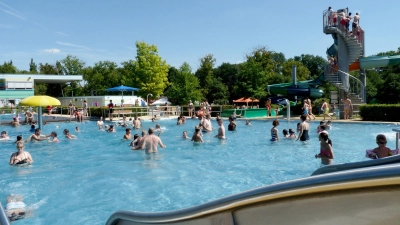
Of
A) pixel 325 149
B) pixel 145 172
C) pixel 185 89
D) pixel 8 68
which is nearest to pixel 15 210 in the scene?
pixel 145 172

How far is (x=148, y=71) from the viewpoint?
4556cm

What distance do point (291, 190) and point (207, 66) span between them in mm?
53084

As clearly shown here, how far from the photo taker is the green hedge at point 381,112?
21.9 metres

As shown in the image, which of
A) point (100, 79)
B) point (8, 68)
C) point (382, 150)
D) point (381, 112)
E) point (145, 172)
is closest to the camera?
point (382, 150)

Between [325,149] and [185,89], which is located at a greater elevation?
[185,89]

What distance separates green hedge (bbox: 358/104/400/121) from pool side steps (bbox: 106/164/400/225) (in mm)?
23333

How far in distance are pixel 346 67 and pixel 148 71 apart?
2582 centimetres

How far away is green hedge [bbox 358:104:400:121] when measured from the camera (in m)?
21.9

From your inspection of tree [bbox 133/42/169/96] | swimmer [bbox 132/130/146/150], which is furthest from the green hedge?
tree [bbox 133/42/169/96]

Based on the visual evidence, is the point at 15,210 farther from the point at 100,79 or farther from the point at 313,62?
the point at 313,62

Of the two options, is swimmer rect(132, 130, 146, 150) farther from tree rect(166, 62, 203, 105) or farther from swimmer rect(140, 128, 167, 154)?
tree rect(166, 62, 203, 105)

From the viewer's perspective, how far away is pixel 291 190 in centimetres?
141

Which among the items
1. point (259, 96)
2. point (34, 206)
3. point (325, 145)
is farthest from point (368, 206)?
point (259, 96)

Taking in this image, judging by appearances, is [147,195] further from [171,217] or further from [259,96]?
[259,96]
